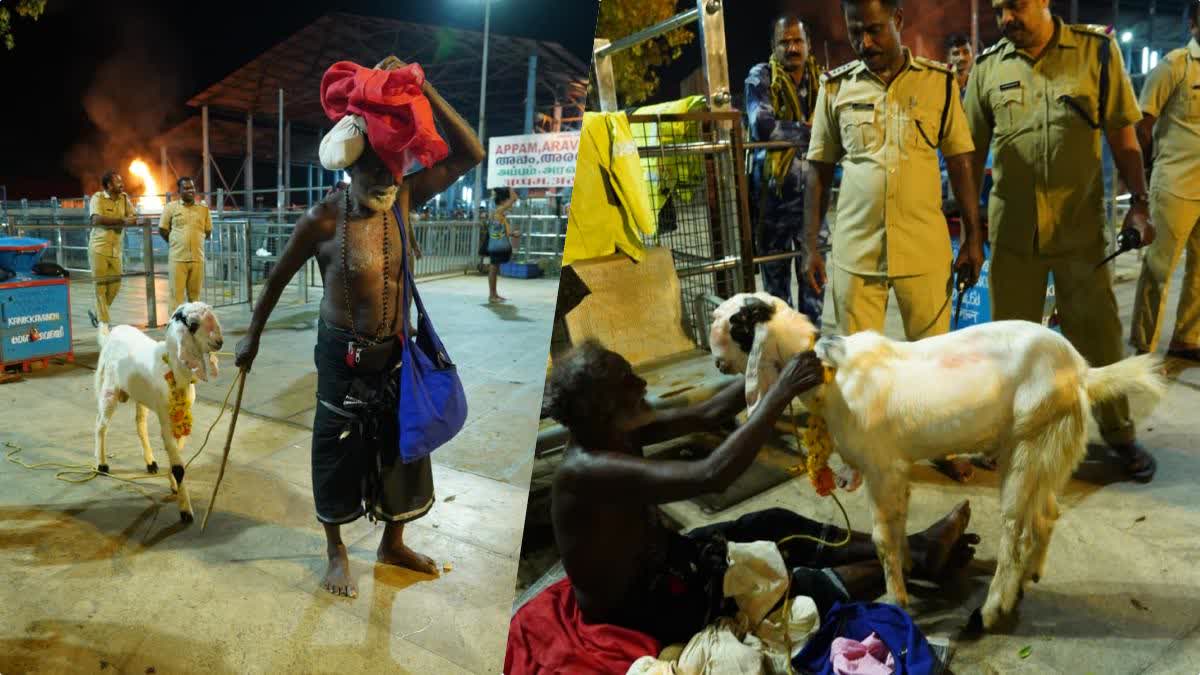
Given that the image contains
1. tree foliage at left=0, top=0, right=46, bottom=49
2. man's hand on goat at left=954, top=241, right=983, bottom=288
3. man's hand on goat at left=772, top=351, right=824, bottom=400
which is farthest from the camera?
tree foliage at left=0, top=0, right=46, bottom=49

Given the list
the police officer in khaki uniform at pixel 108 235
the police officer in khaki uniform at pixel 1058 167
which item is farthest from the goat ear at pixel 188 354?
the police officer in khaki uniform at pixel 1058 167

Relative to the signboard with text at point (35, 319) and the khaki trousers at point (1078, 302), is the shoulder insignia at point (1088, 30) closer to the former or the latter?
the khaki trousers at point (1078, 302)

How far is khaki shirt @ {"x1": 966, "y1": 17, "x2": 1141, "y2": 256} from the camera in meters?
1.33

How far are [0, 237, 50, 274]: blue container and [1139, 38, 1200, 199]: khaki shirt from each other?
257 cm

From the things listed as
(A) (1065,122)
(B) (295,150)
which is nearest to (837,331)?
(A) (1065,122)

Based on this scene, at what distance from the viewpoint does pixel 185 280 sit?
1.84 m

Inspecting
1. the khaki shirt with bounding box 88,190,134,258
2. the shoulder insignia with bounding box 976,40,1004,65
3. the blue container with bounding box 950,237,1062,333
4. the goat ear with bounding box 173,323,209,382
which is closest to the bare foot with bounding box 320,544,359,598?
the goat ear with bounding box 173,323,209,382

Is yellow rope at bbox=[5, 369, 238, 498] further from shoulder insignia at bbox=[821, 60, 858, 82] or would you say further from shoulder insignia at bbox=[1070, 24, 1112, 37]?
shoulder insignia at bbox=[1070, 24, 1112, 37]

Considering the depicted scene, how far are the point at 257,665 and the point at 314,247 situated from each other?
3.40ft

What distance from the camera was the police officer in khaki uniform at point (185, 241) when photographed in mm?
1808

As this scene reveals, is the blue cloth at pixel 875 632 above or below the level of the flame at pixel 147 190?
below

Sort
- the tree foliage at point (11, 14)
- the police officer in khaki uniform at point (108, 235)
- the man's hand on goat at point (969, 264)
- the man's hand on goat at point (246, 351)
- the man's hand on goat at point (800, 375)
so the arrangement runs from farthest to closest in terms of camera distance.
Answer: the tree foliage at point (11, 14), the police officer in khaki uniform at point (108, 235), the man's hand on goat at point (246, 351), the man's hand on goat at point (969, 264), the man's hand on goat at point (800, 375)

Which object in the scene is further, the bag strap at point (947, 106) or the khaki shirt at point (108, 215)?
the khaki shirt at point (108, 215)

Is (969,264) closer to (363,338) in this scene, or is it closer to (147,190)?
(363,338)
